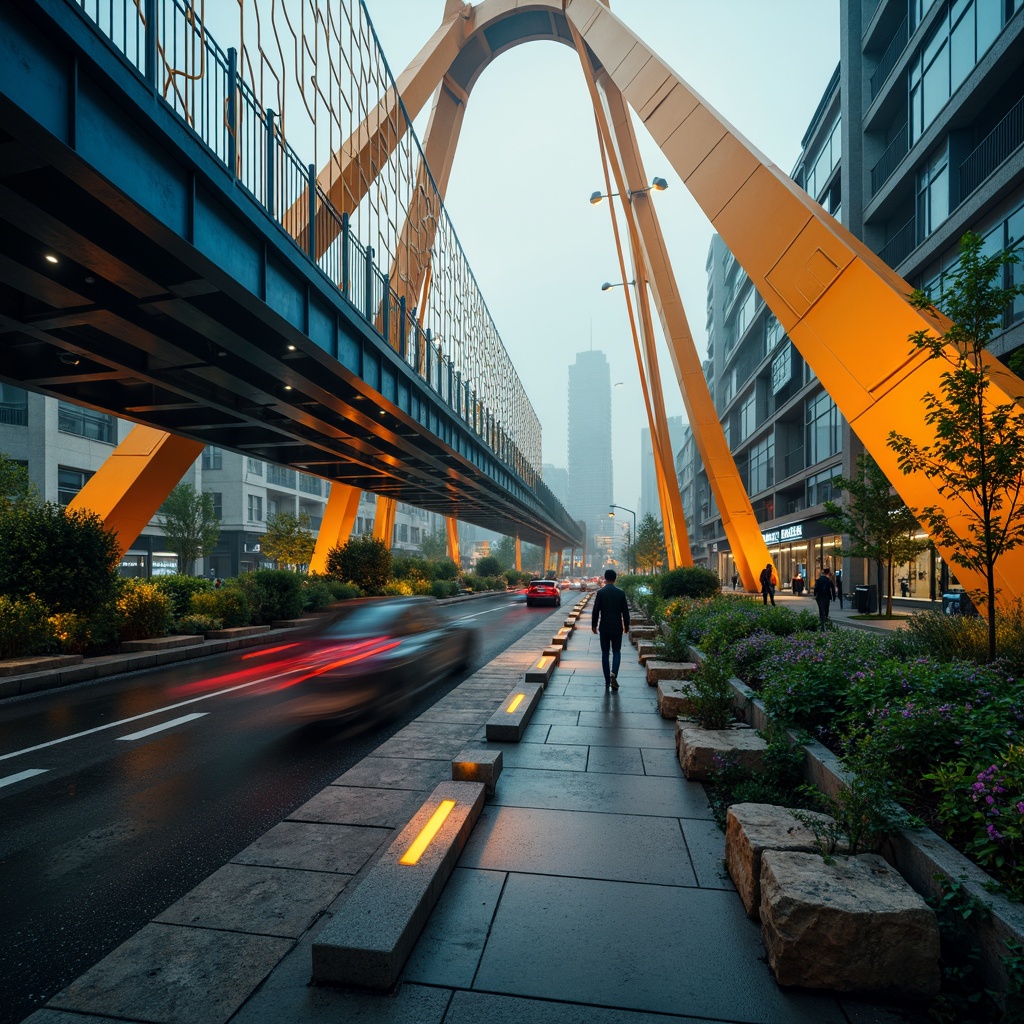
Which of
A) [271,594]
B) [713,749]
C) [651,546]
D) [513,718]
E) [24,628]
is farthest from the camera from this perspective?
[651,546]

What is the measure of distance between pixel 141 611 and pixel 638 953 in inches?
600

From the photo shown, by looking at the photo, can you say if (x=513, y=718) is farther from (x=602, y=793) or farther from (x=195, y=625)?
(x=195, y=625)

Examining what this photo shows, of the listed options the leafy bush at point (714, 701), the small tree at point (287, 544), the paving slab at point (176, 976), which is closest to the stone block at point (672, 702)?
the leafy bush at point (714, 701)

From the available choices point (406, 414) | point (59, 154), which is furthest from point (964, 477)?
point (406, 414)

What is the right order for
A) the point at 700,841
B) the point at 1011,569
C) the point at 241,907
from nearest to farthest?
1. the point at 241,907
2. the point at 700,841
3. the point at 1011,569

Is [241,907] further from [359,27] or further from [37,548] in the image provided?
[359,27]

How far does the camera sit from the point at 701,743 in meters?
5.93

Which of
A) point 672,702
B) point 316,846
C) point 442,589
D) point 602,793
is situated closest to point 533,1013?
point 316,846

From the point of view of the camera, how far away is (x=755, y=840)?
363cm

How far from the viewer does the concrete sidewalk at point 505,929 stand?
286cm

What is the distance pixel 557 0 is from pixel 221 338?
96.7 feet

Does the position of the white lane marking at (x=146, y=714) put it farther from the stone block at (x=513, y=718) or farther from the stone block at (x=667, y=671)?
the stone block at (x=667, y=671)

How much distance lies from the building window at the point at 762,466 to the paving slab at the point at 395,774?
155 ft

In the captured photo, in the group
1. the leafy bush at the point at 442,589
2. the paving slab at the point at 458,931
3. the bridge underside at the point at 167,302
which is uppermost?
the bridge underside at the point at 167,302
